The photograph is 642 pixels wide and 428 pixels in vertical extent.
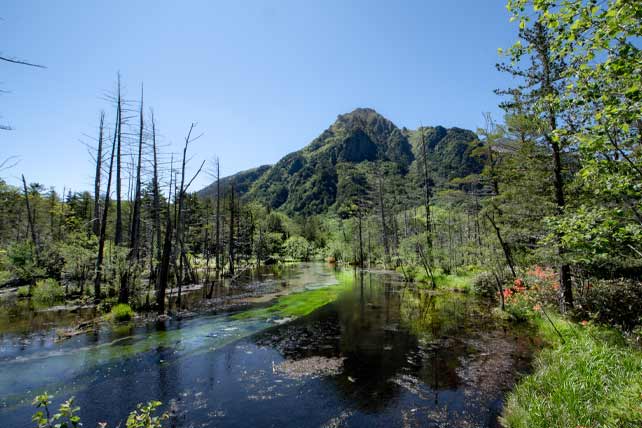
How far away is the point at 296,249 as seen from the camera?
81188 mm

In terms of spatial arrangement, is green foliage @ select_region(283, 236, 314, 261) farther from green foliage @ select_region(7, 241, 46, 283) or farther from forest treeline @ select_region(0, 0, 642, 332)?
green foliage @ select_region(7, 241, 46, 283)

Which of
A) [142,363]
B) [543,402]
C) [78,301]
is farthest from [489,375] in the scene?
[78,301]

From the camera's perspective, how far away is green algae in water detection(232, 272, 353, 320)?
18655 mm

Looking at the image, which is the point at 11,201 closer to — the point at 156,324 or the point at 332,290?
the point at 156,324

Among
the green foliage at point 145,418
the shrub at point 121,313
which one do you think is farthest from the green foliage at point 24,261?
the green foliage at point 145,418

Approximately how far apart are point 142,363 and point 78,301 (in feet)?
46.7

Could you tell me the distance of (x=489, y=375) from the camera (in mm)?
9859

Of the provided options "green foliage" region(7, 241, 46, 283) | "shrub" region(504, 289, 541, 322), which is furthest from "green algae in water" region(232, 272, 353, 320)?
"green foliage" region(7, 241, 46, 283)

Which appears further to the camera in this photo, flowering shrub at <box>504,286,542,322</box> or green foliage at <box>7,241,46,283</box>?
green foliage at <box>7,241,46,283</box>

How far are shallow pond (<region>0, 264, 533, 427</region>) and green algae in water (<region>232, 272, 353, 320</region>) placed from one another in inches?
48.6

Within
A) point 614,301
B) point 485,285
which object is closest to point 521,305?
point 614,301

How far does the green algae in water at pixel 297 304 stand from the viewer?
61.2ft

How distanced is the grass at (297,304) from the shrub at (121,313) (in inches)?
226

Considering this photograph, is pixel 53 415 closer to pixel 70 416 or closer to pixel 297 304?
pixel 70 416
